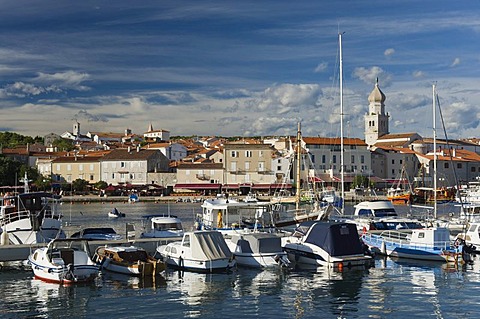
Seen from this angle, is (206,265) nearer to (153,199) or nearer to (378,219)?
(378,219)

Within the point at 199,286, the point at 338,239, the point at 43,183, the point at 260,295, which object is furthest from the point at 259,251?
the point at 43,183

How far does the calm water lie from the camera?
19.8m

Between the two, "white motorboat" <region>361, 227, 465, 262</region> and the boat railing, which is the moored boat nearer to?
the boat railing

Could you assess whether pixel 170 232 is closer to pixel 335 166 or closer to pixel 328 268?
pixel 328 268

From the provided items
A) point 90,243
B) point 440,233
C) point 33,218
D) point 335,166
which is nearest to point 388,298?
point 440,233

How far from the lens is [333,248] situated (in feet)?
88.3

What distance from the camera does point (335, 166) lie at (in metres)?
104

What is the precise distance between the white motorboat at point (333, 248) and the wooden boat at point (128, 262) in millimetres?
6500

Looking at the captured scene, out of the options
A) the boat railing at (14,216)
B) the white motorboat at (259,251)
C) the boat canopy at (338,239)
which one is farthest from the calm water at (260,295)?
the boat railing at (14,216)

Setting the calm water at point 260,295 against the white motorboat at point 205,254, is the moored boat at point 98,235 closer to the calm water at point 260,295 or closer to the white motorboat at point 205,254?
the calm water at point 260,295

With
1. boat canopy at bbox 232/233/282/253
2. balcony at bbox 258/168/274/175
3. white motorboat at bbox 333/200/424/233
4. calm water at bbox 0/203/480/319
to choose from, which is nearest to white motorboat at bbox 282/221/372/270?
calm water at bbox 0/203/480/319

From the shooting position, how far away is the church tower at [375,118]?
470ft

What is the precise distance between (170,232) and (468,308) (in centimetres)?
1852

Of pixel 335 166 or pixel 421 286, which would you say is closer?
pixel 421 286
